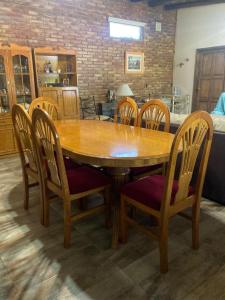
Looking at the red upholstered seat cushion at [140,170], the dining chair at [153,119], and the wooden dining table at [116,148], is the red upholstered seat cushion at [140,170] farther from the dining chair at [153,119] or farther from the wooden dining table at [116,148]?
the wooden dining table at [116,148]

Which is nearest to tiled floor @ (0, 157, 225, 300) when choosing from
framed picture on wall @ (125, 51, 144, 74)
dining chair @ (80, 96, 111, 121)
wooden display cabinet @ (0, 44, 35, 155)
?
wooden display cabinet @ (0, 44, 35, 155)

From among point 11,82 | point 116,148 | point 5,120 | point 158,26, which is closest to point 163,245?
point 116,148

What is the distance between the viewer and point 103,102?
577 cm

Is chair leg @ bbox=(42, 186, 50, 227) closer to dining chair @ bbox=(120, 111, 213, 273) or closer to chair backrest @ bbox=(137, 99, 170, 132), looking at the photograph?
dining chair @ bbox=(120, 111, 213, 273)

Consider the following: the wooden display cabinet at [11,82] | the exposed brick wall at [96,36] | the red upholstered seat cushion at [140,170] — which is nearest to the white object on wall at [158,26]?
the exposed brick wall at [96,36]

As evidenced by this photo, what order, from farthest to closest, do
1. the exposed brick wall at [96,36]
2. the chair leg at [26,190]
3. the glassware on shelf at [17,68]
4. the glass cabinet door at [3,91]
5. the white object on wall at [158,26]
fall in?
the white object on wall at [158,26], the exposed brick wall at [96,36], the glassware on shelf at [17,68], the glass cabinet door at [3,91], the chair leg at [26,190]

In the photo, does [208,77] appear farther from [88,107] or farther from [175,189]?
[175,189]

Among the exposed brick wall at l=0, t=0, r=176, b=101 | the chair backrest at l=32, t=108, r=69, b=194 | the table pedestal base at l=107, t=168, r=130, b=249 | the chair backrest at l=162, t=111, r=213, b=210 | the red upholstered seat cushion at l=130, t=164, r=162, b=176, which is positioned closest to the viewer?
the chair backrest at l=162, t=111, r=213, b=210

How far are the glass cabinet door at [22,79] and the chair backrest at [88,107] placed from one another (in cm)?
136

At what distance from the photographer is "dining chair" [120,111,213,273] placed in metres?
1.42

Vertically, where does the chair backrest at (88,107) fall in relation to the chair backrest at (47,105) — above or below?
below

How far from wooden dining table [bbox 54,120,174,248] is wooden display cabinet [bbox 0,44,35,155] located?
6.71 ft

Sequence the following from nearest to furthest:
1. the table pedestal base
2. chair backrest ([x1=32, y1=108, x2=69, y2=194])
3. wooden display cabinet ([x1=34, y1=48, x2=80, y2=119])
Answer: chair backrest ([x1=32, y1=108, x2=69, y2=194])
the table pedestal base
wooden display cabinet ([x1=34, y1=48, x2=80, y2=119])

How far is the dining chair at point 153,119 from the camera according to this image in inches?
90.6
